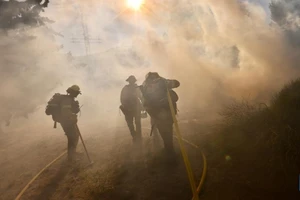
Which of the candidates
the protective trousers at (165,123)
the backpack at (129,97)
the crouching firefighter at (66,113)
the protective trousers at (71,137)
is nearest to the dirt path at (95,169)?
the protective trousers at (71,137)

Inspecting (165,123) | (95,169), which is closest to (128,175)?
(95,169)

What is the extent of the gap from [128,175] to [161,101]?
1944 mm

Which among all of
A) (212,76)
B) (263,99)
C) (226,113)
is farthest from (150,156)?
(212,76)

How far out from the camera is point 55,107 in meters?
7.18

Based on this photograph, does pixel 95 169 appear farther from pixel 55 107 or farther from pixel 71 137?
pixel 55 107

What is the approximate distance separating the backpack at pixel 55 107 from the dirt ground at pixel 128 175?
152 cm

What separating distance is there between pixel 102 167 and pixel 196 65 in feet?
48.5

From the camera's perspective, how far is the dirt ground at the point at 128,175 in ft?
14.8

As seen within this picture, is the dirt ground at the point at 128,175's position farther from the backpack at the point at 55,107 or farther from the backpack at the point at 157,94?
the backpack at the point at 55,107

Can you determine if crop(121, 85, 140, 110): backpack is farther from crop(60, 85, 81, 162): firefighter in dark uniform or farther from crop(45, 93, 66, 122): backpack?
crop(45, 93, 66, 122): backpack

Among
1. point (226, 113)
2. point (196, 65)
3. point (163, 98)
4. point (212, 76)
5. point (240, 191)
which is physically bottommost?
point (240, 191)

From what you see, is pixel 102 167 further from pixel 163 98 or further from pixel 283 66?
pixel 283 66

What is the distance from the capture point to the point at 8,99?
14117 millimetres

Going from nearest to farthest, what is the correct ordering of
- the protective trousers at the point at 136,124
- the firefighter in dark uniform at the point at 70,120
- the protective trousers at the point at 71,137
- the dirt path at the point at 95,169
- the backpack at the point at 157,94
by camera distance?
1. the dirt path at the point at 95,169
2. the backpack at the point at 157,94
3. the firefighter in dark uniform at the point at 70,120
4. the protective trousers at the point at 71,137
5. the protective trousers at the point at 136,124
